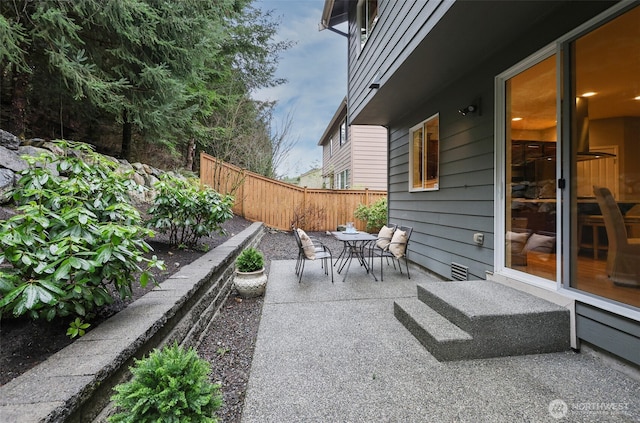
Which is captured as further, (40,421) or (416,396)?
(416,396)

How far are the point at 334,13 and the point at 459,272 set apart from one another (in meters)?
6.47

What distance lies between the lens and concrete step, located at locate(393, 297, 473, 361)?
210 centimetres

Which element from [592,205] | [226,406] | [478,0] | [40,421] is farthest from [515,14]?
[40,421]

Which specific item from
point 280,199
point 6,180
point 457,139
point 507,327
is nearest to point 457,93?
point 457,139

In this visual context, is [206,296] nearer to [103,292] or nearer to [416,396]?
[103,292]

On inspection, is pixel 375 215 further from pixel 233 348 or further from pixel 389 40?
pixel 233 348

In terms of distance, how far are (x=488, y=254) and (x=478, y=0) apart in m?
2.44

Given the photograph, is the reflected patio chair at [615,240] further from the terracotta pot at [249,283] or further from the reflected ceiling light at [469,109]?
the terracotta pot at [249,283]

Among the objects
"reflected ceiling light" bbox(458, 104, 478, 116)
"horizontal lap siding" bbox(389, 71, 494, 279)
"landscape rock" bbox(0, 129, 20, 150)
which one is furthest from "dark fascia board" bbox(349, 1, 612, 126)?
"landscape rock" bbox(0, 129, 20, 150)

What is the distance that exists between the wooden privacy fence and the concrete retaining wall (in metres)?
5.83

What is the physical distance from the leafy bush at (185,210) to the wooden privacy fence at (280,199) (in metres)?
4.04

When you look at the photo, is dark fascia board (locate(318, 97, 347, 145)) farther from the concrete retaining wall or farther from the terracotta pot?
the concrete retaining wall

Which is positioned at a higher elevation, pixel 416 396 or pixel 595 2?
pixel 595 2

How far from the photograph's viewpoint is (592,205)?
2328 millimetres
